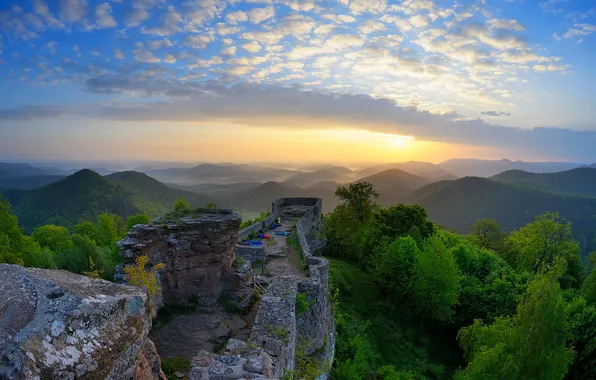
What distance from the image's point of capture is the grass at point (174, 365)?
9.10 m

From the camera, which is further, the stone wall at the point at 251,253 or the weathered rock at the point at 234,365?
the stone wall at the point at 251,253

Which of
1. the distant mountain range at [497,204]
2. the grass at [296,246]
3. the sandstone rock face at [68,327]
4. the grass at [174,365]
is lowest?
the distant mountain range at [497,204]

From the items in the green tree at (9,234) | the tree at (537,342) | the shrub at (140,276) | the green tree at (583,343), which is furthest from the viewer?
the green tree at (9,234)

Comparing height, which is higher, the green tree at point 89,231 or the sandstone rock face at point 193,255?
the sandstone rock face at point 193,255

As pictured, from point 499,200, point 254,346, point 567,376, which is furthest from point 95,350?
point 499,200

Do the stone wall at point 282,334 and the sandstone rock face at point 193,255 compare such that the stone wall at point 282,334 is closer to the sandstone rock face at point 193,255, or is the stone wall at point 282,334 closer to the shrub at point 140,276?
the sandstone rock face at point 193,255

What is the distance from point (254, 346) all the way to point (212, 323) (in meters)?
4.78

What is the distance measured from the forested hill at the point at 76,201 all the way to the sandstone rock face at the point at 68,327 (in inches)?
4626

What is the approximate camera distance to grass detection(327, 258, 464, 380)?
2091 centimetres

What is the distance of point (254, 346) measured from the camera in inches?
328

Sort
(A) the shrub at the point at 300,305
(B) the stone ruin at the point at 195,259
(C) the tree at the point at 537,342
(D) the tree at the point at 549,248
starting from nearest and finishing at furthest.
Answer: (A) the shrub at the point at 300,305 → (C) the tree at the point at 537,342 → (B) the stone ruin at the point at 195,259 → (D) the tree at the point at 549,248

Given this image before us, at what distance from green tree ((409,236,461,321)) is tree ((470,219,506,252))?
23833mm

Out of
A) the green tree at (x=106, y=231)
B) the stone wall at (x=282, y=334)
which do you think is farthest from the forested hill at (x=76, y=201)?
the stone wall at (x=282, y=334)

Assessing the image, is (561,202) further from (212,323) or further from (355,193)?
(212,323)
